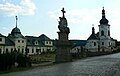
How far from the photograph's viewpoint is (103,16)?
118 meters

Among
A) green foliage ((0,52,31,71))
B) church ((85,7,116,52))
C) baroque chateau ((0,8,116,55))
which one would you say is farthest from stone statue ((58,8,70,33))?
church ((85,7,116,52))

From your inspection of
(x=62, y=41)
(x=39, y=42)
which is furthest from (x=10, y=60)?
(x=39, y=42)

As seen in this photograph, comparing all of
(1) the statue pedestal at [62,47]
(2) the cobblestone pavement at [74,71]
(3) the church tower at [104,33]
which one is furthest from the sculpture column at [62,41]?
(3) the church tower at [104,33]

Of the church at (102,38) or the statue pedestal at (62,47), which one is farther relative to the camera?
the church at (102,38)

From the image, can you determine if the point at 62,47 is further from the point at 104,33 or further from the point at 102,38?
the point at 102,38

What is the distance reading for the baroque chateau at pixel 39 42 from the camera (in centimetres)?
8336

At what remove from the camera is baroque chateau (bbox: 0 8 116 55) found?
273 ft

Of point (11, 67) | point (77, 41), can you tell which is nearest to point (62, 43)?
point (11, 67)

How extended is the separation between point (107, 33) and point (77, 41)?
2918 centimetres

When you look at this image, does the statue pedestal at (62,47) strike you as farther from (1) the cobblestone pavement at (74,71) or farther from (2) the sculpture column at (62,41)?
(1) the cobblestone pavement at (74,71)

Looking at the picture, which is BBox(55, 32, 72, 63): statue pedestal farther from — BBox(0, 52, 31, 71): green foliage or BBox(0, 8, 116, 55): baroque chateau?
BBox(0, 8, 116, 55): baroque chateau

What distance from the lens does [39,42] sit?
9950 centimetres

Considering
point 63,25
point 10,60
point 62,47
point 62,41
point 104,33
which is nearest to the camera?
point 10,60

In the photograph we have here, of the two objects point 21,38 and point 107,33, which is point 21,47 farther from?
point 107,33
